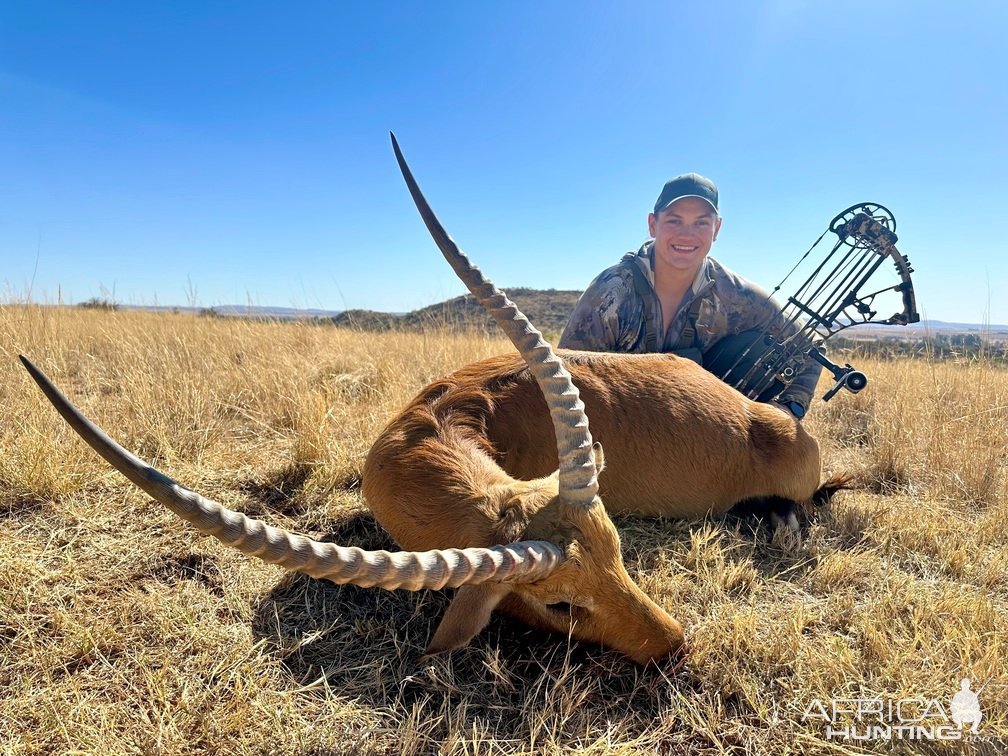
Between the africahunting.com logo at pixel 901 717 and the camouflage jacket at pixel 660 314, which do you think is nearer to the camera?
the africahunting.com logo at pixel 901 717

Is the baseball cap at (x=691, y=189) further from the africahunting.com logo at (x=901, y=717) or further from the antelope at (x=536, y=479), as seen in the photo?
the africahunting.com logo at (x=901, y=717)

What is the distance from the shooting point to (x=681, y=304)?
17.6 ft

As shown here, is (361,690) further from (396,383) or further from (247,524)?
(396,383)

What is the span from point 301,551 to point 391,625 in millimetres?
1234

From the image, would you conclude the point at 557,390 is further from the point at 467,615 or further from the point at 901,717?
the point at 901,717

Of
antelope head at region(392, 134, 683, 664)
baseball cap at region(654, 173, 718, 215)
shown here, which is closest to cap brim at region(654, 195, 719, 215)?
baseball cap at region(654, 173, 718, 215)

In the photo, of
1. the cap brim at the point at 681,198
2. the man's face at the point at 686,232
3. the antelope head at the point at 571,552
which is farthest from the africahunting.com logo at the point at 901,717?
the cap brim at the point at 681,198

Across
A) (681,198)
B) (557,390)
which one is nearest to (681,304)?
(681,198)

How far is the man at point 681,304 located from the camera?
5125mm

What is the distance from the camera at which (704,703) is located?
2158 millimetres

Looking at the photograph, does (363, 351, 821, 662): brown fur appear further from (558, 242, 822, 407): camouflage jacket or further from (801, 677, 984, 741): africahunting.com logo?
(558, 242, 822, 407): camouflage jacket

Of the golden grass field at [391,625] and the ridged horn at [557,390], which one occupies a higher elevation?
the ridged horn at [557,390]

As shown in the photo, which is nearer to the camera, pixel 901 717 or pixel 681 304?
pixel 901 717

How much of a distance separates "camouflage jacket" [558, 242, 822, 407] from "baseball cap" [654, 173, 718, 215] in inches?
23.4
